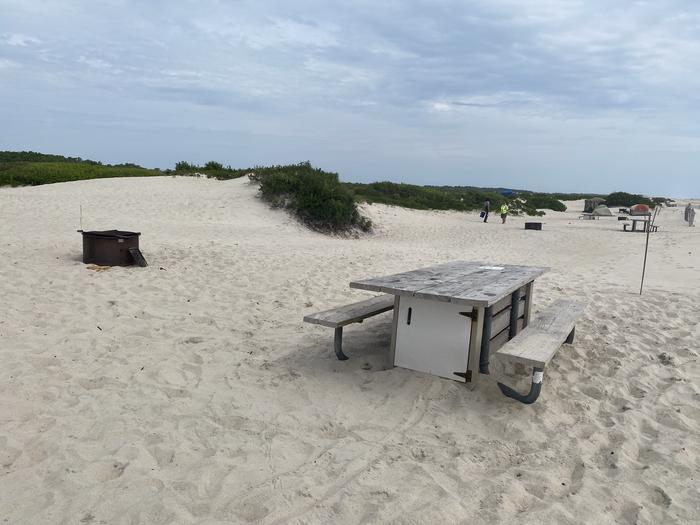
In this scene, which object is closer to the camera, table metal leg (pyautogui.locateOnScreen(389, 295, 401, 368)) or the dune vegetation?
table metal leg (pyautogui.locateOnScreen(389, 295, 401, 368))

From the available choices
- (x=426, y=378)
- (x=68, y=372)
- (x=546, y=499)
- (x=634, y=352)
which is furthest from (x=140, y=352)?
(x=634, y=352)

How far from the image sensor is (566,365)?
470 cm

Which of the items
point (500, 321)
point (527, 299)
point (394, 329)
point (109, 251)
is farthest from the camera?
point (109, 251)

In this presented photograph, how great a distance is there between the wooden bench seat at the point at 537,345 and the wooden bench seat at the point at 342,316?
1322 millimetres

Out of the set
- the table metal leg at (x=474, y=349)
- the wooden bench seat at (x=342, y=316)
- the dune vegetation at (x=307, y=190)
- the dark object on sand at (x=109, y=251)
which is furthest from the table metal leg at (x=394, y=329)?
the dune vegetation at (x=307, y=190)

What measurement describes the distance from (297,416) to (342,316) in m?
1.11

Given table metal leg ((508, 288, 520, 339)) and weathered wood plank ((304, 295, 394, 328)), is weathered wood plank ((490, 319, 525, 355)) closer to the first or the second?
table metal leg ((508, 288, 520, 339))

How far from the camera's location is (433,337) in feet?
13.9

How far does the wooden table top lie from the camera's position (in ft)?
12.4

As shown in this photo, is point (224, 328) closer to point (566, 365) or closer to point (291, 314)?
point (291, 314)

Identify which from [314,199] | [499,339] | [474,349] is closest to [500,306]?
[499,339]

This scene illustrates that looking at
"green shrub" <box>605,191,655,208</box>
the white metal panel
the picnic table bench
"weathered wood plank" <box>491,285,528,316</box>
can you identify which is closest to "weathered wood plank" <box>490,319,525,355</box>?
the picnic table bench

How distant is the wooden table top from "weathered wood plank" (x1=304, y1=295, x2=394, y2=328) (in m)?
0.37

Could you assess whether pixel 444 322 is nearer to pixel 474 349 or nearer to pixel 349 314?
pixel 474 349
